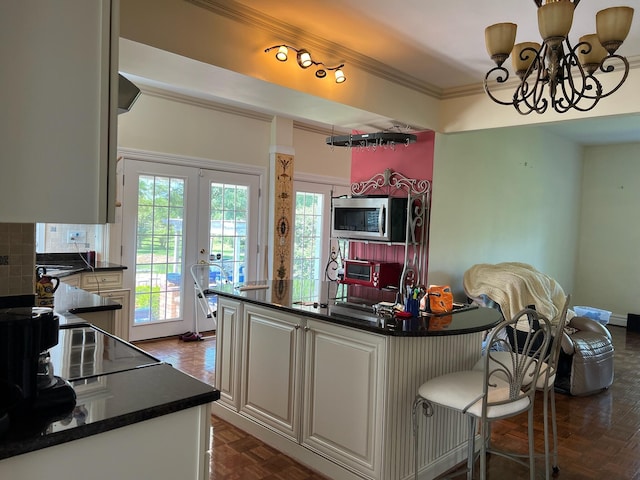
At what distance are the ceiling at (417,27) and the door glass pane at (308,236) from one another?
9.76ft

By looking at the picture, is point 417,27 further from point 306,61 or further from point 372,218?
point 372,218

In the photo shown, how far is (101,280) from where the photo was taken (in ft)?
13.9

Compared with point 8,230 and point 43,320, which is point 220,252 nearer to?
point 8,230

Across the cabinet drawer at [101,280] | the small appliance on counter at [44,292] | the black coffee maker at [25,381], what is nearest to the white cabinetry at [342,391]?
the small appliance on counter at [44,292]

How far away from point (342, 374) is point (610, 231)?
637 cm

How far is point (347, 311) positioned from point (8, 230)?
162 cm

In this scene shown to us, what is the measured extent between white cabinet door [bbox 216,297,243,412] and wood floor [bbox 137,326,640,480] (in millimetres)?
200

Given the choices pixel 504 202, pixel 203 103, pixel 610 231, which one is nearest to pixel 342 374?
pixel 504 202

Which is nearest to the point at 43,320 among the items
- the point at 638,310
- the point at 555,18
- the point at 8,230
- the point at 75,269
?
the point at 8,230

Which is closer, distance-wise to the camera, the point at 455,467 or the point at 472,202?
the point at 455,467

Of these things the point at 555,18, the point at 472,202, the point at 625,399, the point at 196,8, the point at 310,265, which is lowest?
the point at 625,399

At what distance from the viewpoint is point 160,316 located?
519cm

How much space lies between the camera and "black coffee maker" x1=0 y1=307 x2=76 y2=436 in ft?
3.56

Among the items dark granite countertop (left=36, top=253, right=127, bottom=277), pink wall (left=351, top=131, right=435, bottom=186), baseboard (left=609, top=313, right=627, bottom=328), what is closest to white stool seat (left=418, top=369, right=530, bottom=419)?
pink wall (left=351, top=131, right=435, bottom=186)
